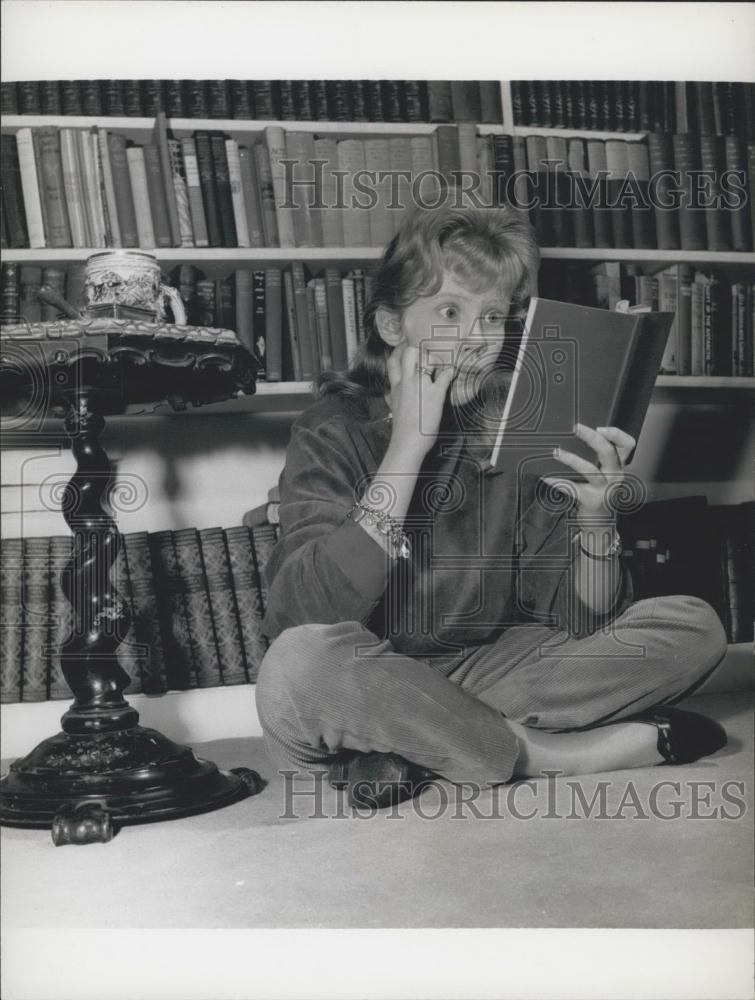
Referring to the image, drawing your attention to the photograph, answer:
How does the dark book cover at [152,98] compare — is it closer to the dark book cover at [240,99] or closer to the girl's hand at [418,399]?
the dark book cover at [240,99]

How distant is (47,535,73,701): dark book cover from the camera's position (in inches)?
57.9

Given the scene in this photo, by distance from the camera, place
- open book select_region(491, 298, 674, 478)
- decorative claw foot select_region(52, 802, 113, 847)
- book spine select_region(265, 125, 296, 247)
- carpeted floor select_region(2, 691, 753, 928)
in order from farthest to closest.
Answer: book spine select_region(265, 125, 296, 247)
open book select_region(491, 298, 674, 478)
decorative claw foot select_region(52, 802, 113, 847)
carpeted floor select_region(2, 691, 753, 928)

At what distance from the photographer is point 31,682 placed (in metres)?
1.48

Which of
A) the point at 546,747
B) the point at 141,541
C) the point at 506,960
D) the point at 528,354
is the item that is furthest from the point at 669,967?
the point at 141,541

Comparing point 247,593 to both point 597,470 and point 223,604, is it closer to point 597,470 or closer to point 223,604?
point 223,604

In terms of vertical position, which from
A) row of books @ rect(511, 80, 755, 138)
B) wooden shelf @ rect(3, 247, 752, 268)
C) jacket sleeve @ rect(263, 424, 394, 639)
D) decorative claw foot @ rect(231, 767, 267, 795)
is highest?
row of books @ rect(511, 80, 755, 138)

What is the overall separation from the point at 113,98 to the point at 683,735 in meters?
1.20

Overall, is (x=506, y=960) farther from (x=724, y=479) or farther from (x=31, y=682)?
(x=724, y=479)

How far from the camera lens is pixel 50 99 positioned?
58.7 inches

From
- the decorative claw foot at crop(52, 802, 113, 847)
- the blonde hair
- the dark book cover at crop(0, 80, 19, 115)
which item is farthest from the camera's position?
the dark book cover at crop(0, 80, 19, 115)

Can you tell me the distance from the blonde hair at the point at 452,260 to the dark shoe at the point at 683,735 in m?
0.53

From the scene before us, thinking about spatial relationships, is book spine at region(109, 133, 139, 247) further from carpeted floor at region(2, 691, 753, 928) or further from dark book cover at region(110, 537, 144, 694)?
carpeted floor at region(2, 691, 753, 928)

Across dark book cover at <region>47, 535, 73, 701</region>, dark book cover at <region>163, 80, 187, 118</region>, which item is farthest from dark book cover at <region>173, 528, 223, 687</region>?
dark book cover at <region>163, 80, 187, 118</region>

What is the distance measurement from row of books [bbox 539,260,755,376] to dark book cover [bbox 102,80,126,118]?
740mm
